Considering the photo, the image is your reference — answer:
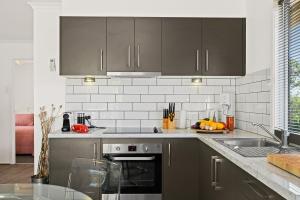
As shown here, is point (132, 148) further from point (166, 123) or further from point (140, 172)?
point (166, 123)

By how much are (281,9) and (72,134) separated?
86.7 inches

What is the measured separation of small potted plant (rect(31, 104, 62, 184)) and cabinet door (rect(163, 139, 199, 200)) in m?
1.61

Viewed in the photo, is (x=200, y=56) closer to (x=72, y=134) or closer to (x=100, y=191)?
(x=72, y=134)

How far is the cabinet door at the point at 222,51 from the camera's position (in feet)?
12.0

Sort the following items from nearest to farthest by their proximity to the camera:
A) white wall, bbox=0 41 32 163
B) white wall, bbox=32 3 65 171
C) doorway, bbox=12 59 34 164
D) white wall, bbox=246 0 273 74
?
white wall, bbox=246 0 273 74 < white wall, bbox=32 3 65 171 < white wall, bbox=0 41 32 163 < doorway, bbox=12 59 34 164

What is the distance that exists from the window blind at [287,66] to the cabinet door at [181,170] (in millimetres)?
882

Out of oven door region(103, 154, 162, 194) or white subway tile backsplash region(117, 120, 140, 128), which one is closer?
oven door region(103, 154, 162, 194)

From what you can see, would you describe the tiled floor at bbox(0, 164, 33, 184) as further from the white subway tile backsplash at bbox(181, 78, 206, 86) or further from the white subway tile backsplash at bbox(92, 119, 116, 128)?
the white subway tile backsplash at bbox(181, 78, 206, 86)

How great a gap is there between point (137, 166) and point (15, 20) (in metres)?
3.76

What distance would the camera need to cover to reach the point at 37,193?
89.0 inches

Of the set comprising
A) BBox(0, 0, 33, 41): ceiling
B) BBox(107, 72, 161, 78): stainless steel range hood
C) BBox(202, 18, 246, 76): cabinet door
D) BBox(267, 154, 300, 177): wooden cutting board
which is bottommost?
BBox(267, 154, 300, 177): wooden cutting board

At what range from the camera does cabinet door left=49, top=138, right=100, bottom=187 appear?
3.32 metres

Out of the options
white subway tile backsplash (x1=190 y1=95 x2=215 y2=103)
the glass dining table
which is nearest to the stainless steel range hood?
white subway tile backsplash (x1=190 y1=95 x2=215 y2=103)

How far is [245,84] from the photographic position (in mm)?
3682
